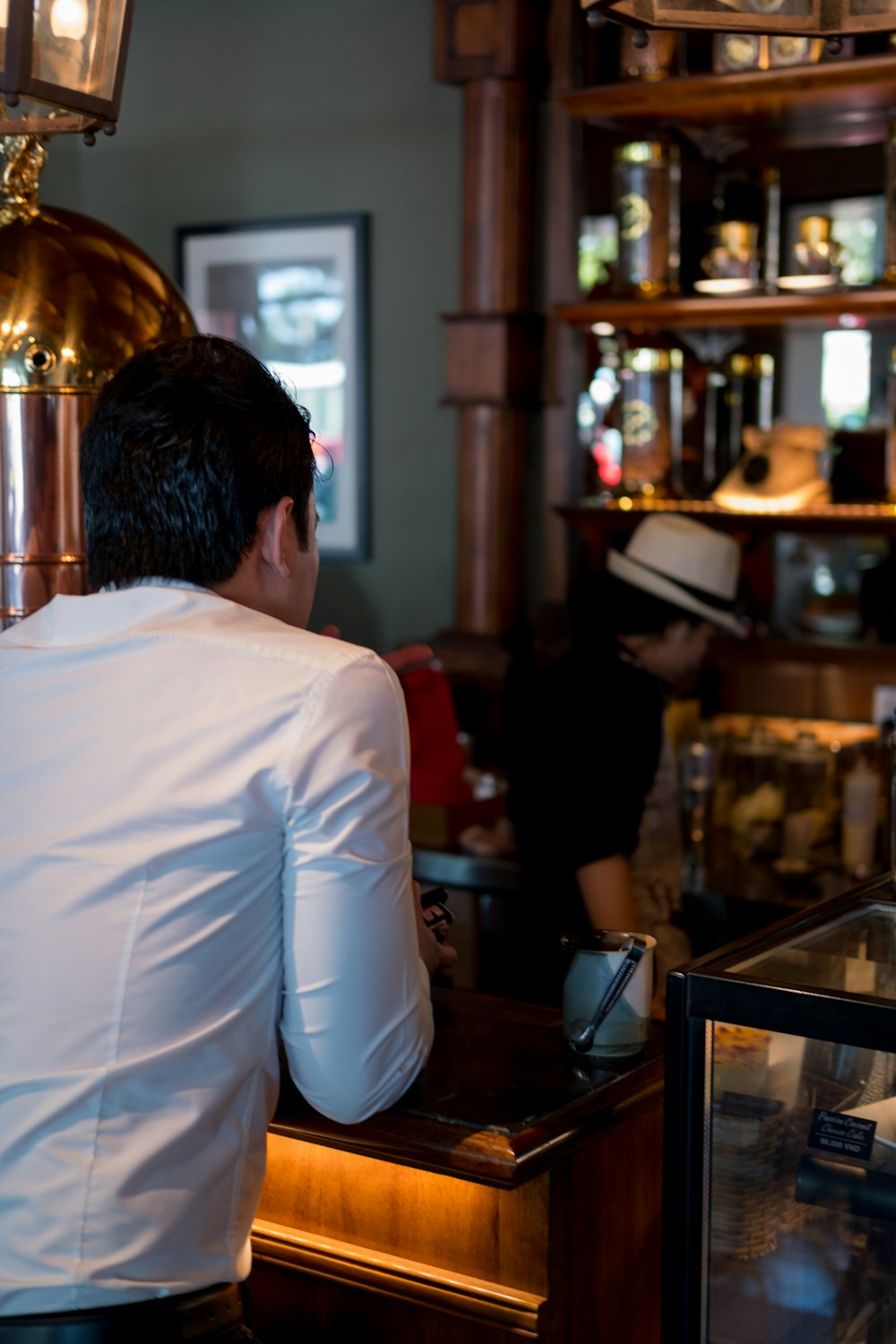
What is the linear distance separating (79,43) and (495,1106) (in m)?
1.16

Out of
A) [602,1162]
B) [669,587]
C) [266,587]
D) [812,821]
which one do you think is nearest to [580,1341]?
[602,1162]

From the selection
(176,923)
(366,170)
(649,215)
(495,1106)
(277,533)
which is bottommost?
(495,1106)

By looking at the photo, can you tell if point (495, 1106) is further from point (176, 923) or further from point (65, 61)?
point (65, 61)

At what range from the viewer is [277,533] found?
1.40 meters

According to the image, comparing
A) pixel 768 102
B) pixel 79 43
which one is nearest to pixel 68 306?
Result: pixel 79 43

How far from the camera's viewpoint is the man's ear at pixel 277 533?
1.39 metres

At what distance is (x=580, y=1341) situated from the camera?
1.60m

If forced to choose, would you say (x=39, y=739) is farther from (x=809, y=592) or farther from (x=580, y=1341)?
(x=809, y=592)

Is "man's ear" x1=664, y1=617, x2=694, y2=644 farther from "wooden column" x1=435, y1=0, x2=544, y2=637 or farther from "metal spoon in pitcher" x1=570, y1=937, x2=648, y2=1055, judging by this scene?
"metal spoon in pitcher" x1=570, y1=937, x2=648, y2=1055

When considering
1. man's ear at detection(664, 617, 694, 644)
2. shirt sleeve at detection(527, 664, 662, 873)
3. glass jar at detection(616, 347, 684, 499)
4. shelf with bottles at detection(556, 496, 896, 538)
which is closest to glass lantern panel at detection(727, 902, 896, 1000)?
shirt sleeve at detection(527, 664, 662, 873)

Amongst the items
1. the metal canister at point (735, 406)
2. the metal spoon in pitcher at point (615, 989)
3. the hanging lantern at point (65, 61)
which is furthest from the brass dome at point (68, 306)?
the metal canister at point (735, 406)

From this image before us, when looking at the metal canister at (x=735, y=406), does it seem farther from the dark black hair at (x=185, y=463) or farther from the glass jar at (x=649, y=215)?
the dark black hair at (x=185, y=463)

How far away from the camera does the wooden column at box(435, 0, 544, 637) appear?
12.5ft

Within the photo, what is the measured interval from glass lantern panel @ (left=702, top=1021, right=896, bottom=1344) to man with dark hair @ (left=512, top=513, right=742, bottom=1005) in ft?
3.57
